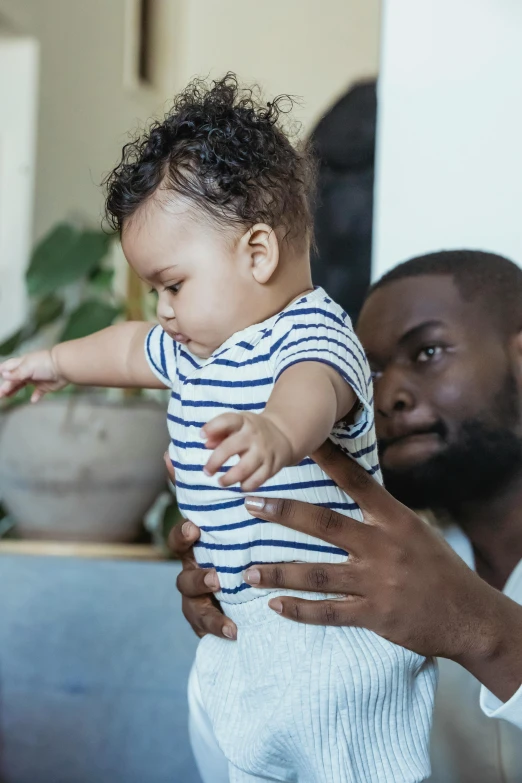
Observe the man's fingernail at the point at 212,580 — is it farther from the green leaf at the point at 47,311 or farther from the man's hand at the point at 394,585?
the green leaf at the point at 47,311

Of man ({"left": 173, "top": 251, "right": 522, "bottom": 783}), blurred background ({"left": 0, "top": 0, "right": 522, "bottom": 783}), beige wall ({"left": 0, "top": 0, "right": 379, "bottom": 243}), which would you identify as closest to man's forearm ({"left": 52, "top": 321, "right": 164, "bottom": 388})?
man ({"left": 173, "top": 251, "right": 522, "bottom": 783})

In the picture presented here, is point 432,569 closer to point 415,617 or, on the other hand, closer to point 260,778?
point 415,617

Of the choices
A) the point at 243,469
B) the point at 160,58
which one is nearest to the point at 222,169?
the point at 243,469

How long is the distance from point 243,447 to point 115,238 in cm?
123

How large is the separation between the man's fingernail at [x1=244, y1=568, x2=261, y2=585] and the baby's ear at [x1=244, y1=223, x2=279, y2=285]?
239 mm

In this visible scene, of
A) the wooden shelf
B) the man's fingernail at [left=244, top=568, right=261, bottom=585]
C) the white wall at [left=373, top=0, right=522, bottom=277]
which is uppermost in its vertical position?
the white wall at [left=373, top=0, right=522, bottom=277]

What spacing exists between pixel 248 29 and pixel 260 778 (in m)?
1.50

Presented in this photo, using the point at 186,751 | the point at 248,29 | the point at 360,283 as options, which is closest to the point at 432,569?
the point at 360,283

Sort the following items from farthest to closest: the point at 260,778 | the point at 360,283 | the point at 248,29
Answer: the point at 248,29, the point at 360,283, the point at 260,778

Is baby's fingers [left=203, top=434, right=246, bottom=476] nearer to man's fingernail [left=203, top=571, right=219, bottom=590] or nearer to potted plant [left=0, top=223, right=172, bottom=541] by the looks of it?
man's fingernail [left=203, top=571, right=219, bottom=590]

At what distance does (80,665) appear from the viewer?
1.49 m

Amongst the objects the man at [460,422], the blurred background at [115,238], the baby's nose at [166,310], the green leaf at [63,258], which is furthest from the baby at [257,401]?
the green leaf at [63,258]

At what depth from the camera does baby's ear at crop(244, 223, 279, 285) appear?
A: 0.69 metres

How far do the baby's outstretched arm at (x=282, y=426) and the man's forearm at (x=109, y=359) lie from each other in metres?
0.30
